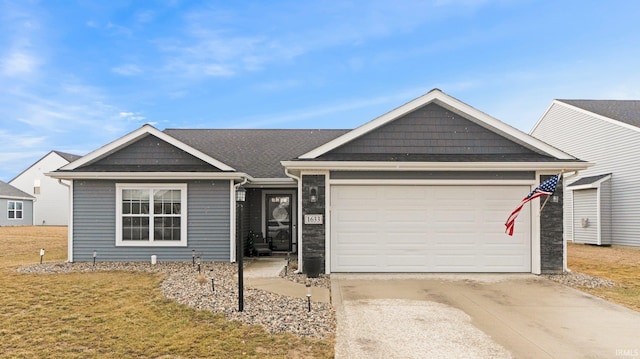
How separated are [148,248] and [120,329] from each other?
657 centimetres

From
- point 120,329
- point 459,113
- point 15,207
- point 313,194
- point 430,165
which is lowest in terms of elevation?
point 120,329

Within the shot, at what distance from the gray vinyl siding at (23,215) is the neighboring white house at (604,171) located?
3789 cm

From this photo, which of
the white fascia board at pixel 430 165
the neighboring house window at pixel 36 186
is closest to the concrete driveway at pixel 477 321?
the white fascia board at pixel 430 165

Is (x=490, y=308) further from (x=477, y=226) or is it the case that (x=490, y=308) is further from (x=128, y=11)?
(x=128, y=11)

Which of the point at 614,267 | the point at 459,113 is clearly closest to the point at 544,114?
the point at 614,267

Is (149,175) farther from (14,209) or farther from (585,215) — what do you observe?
(14,209)

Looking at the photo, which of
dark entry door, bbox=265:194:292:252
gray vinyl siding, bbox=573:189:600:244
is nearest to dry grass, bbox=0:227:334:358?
dark entry door, bbox=265:194:292:252

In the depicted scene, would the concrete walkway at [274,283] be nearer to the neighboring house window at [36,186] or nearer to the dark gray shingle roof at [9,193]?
the dark gray shingle roof at [9,193]

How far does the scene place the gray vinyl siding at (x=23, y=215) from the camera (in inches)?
1248

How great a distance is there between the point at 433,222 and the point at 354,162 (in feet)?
8.15

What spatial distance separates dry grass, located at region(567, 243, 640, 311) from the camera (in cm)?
792

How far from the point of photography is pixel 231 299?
7309 mm

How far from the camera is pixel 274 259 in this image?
512 inches

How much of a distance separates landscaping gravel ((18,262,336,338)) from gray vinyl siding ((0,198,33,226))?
86.3ft
